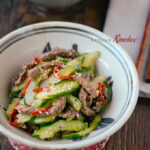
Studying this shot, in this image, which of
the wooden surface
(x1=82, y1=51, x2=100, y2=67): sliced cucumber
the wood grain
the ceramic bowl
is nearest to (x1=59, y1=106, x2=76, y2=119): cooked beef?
(x1=82, y1=51, x2=100, y2=67): sliced cucumber

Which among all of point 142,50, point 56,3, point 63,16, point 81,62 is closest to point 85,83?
point 81,62

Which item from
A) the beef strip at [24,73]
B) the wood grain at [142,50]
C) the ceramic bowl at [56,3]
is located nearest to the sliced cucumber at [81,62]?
the beef strip at [24,73]

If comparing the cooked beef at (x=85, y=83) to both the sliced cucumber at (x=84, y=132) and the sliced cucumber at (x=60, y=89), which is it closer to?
the sliced cucumber at (x=60, y=89)

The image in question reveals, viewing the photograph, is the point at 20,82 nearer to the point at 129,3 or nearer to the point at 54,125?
the point at 54,125

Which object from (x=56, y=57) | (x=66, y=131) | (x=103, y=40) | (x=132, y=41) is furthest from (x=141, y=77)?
(x=66, y=131)

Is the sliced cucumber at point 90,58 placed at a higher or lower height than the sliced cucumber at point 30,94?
higher
